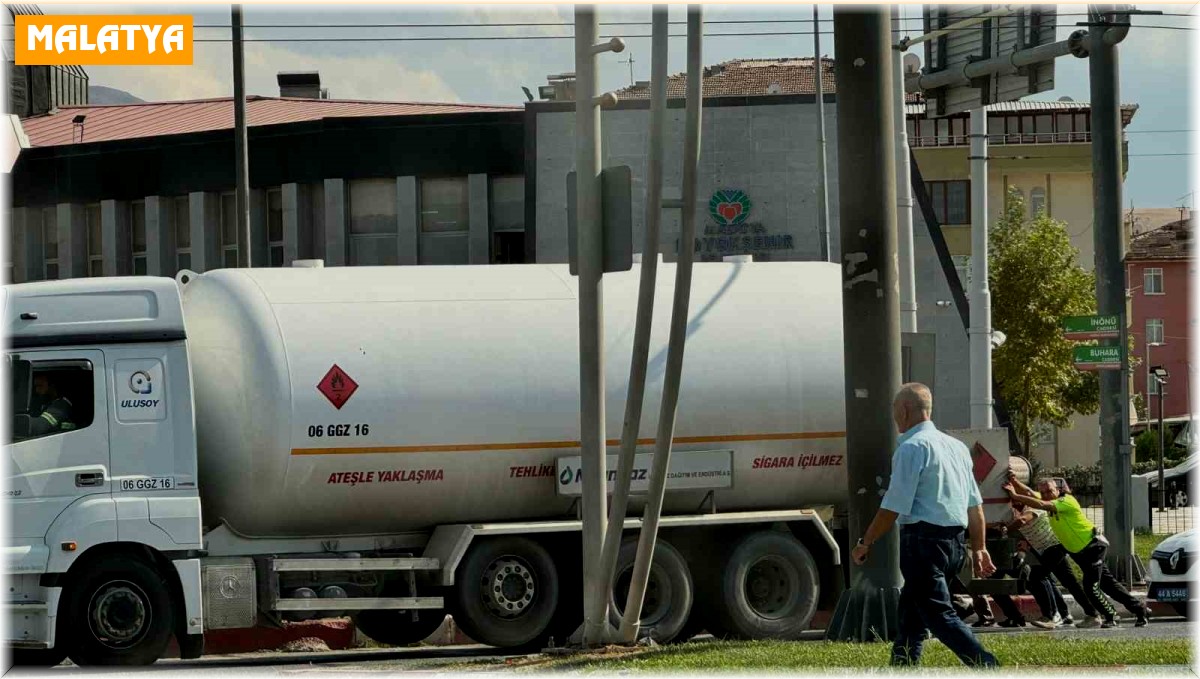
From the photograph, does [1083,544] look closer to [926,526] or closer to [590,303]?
[590,303]

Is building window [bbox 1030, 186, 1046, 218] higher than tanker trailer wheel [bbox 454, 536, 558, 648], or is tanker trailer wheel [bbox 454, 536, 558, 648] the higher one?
building window [bbox 1030, 186, 1046, 218]

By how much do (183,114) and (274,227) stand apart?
876cm

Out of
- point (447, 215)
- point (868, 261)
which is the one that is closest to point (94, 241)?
Answer: point (447, 215)

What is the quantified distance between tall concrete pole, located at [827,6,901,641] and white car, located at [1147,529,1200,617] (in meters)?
6.67

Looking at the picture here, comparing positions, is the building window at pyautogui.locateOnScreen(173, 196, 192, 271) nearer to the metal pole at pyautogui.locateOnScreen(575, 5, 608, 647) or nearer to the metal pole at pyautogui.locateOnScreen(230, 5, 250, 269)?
the metal pole at pyautogui.locateOnScreen(230, 5, 250, 269)

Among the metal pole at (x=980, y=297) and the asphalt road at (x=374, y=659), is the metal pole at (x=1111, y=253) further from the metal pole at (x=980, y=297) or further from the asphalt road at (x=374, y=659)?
the asphalt road at (x=374, y=659)

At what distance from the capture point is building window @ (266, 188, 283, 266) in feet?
126

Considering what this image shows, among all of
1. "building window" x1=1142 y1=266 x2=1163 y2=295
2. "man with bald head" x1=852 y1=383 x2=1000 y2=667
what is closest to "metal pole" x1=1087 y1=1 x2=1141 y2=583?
"man with bald head" x1=852 y1=383 x2=1000 y2=667

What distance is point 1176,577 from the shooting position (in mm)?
17578

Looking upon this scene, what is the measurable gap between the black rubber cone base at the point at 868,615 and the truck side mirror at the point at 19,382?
6.37m

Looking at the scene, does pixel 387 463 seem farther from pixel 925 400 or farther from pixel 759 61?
pixel 759 61

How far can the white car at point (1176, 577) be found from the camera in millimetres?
17531

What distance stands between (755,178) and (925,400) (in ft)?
81.2

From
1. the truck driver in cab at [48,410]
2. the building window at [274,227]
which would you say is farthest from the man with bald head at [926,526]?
the building window at [274,227]
